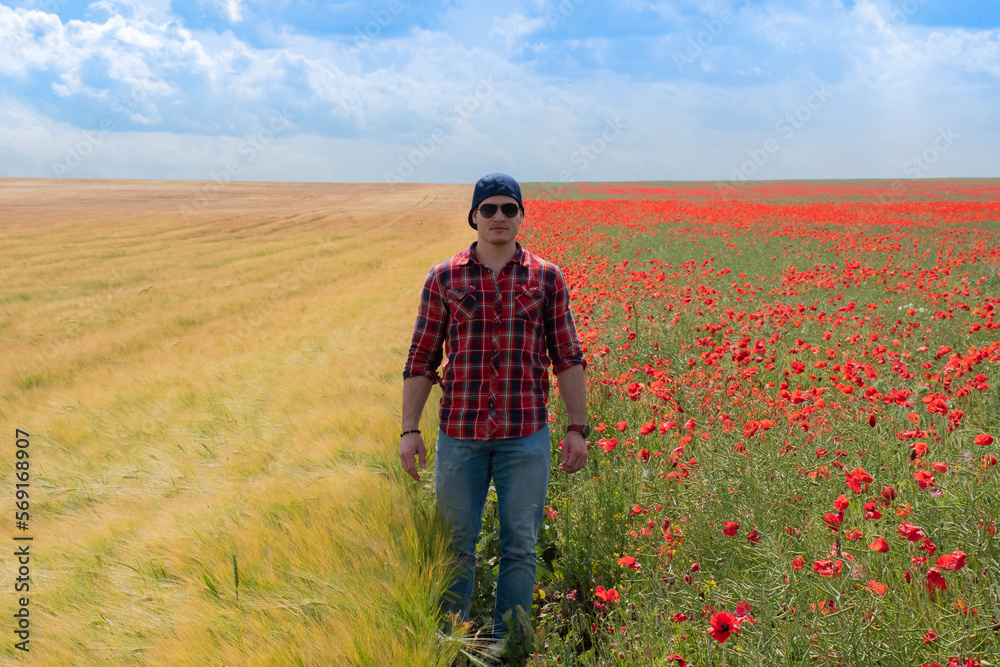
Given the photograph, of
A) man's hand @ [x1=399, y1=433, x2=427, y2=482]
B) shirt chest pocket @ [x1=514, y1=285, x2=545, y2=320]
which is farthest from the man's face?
man's hand @ [x1=399, y1=433, x2=427, y2=482]

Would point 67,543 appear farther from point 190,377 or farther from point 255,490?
point 190,377

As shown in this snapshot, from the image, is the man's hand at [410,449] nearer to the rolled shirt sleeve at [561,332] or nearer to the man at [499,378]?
the man at [499,378]

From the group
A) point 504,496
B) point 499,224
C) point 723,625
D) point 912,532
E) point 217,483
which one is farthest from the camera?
point 217,483

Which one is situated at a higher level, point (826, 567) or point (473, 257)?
point (473, 257)

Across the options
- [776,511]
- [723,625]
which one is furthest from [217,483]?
[723,625]

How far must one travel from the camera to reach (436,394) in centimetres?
534

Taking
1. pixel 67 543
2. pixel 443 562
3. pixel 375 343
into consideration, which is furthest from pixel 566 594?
pixel 375 343

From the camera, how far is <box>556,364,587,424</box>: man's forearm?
2670 mm

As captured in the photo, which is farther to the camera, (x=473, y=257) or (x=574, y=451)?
Answer: (x=574, y=451)

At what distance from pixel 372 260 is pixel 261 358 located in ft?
38.4

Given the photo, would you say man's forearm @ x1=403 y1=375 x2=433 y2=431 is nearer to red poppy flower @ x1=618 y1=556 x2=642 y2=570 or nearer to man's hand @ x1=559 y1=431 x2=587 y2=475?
man's hand @ x1=559 y1=431 x2=587 y2=475

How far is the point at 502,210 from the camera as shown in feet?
8.08

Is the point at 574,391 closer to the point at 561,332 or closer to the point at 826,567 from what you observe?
the point at 561,332

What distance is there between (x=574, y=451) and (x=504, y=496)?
334 millimetres
